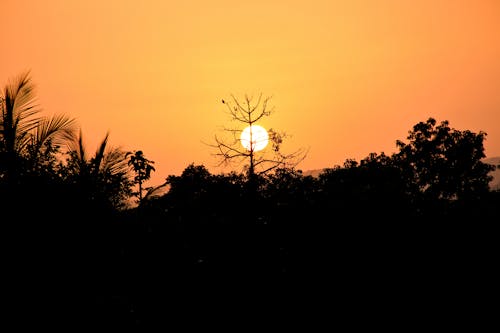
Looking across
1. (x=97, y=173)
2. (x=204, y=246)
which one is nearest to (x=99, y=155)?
(x=97, y=173)

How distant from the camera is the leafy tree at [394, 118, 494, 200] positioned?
5525cm

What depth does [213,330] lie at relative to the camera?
9625 mm

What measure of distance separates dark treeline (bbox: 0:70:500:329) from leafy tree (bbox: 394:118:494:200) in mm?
43791

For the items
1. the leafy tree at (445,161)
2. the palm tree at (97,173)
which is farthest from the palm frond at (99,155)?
the leafy tree at (445,161)

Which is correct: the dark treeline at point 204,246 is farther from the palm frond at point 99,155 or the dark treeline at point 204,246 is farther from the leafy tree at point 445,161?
the leafy tree at point 445,161

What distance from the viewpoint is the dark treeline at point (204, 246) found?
7.71 metres

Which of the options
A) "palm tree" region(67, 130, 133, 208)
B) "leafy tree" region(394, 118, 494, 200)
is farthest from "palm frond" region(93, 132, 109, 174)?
"leafy tree" region(394, 118, 494, 200)

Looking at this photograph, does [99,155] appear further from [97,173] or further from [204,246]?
[204,246]

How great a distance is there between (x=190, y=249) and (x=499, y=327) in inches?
279

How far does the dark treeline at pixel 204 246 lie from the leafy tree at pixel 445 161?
144 ft

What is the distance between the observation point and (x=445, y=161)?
5594cm

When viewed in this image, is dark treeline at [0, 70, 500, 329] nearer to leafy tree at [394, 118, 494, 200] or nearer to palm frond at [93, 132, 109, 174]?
palm frond at [93, 132, 109, 174]

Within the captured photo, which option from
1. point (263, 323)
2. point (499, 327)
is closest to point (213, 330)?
point (263, 323)

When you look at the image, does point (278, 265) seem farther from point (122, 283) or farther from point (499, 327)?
point (499, 327)
